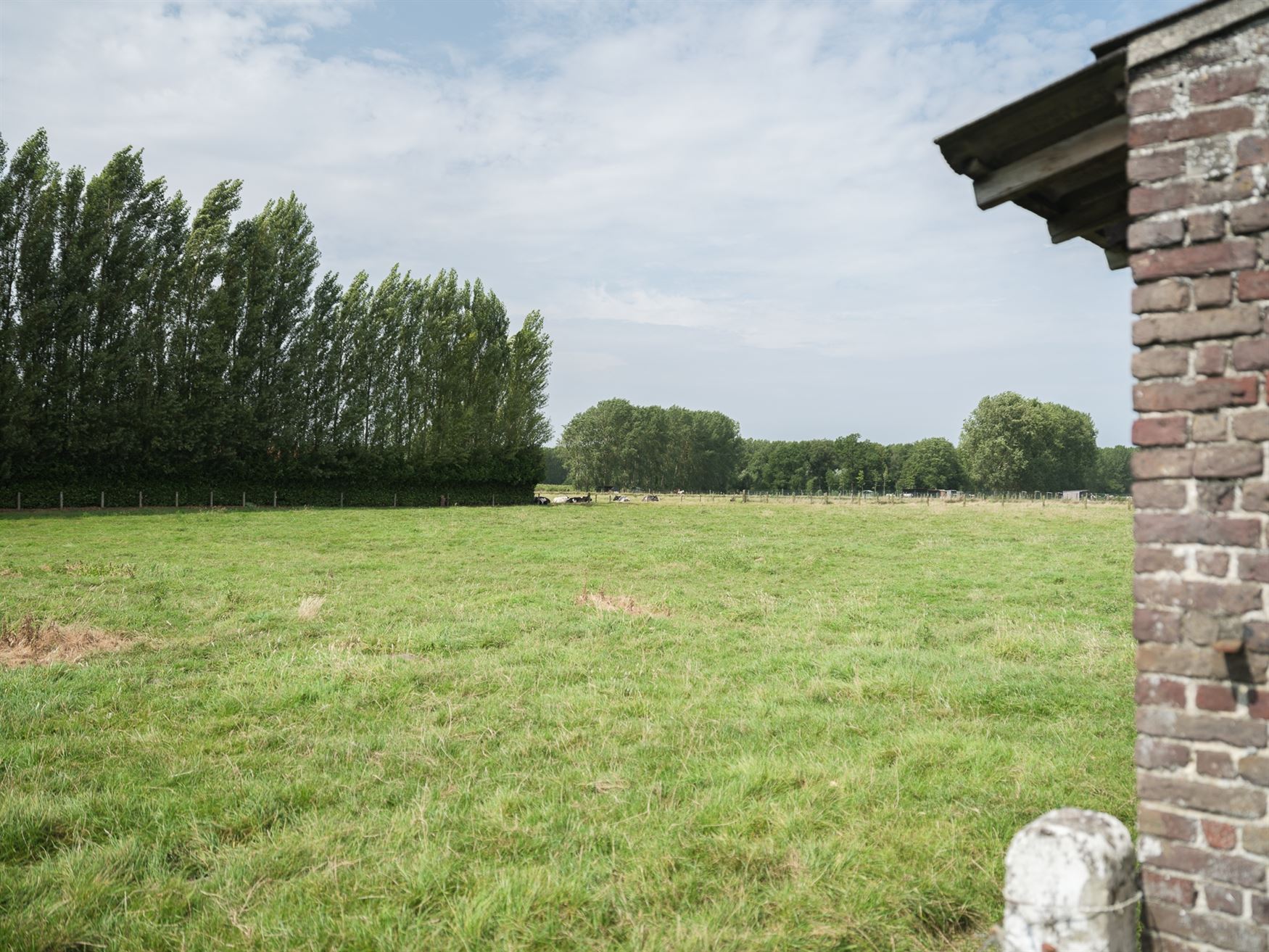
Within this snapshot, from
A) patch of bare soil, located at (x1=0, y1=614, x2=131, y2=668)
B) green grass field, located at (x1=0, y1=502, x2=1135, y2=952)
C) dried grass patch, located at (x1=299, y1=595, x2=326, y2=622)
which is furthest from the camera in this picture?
dried grass patch, located at (x1=299, y1=595, x2=326, y2=622)

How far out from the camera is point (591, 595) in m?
12.2

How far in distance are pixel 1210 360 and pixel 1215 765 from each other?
57.9 inches

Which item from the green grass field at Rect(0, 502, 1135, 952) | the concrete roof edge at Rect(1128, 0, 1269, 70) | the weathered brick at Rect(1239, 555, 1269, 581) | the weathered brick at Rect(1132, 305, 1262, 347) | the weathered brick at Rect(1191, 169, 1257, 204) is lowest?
the green grass field at Rect(0, 502, 1135, 952)

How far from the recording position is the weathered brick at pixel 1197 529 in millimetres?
2771

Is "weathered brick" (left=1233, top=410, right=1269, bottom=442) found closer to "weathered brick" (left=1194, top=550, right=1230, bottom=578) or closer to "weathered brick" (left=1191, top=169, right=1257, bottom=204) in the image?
"weathered brick" (left=1194, top=550, right=1230, bottom=578)

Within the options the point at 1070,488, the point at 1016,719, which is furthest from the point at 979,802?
the point at 1070,488

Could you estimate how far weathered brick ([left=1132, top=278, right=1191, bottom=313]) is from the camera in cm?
291

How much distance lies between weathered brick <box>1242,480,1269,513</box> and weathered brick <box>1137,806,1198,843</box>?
3.79ft

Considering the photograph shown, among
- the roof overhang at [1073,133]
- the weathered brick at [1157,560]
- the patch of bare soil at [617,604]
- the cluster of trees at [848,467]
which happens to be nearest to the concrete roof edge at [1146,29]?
the roof overhang at [1073,133]

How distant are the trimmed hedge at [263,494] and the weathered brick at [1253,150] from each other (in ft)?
126

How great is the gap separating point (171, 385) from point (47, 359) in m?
4.48

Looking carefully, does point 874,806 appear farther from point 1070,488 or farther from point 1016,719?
point 1070,488

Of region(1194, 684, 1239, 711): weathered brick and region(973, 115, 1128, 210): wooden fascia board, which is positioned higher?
region(973, 115, 1128, 210): wooden fascia board

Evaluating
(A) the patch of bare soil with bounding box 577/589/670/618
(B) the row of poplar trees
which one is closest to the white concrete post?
(A) the patch of bare soil with bounding box 577/589/670/618
